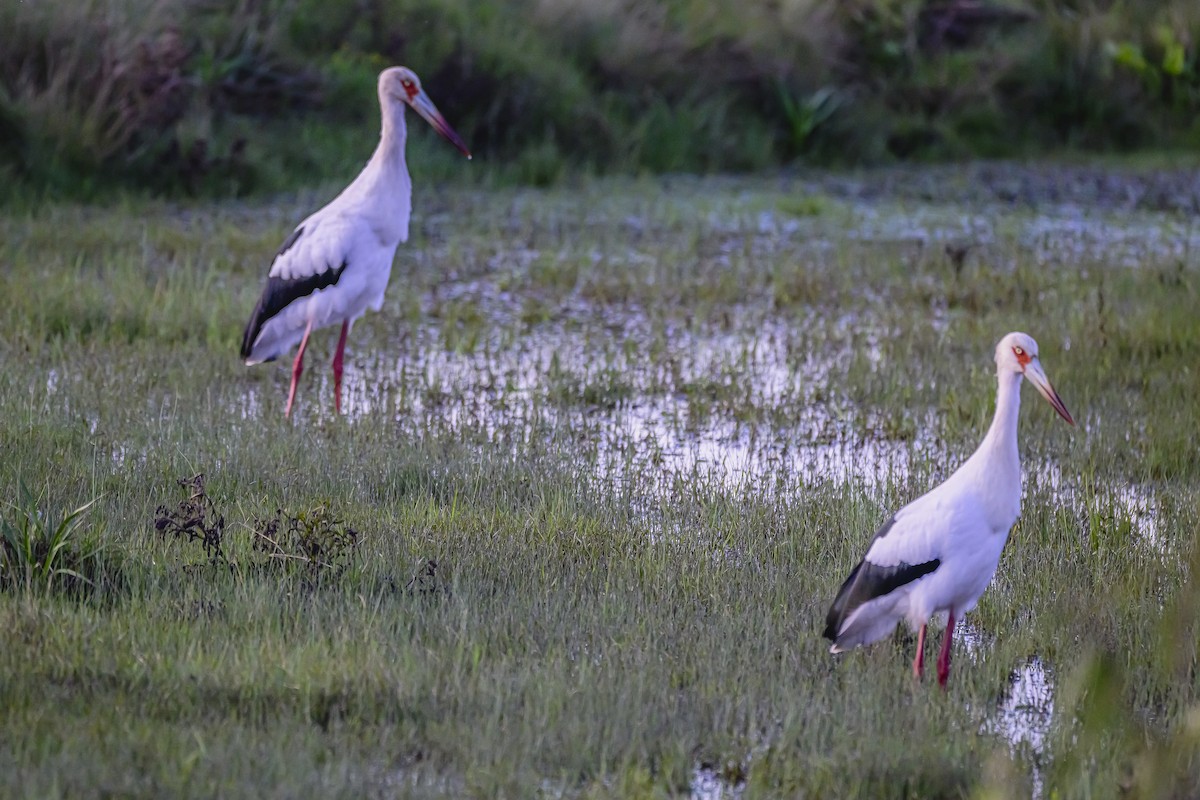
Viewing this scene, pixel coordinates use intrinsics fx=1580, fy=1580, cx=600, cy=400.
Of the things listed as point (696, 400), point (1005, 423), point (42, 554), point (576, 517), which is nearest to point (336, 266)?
point (696, 400)

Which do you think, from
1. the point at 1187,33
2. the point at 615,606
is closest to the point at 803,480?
the point at 615,606

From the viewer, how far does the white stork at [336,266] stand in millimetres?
7004

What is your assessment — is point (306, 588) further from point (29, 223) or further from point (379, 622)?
point (29, 223)

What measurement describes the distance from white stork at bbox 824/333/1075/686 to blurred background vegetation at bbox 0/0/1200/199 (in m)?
8.14

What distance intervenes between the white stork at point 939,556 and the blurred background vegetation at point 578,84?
8.14 metres

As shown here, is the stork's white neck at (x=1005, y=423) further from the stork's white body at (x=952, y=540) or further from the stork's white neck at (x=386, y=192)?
the stork's white neck at (x=386, y=192)

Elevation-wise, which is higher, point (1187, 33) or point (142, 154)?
point (1187, 33)

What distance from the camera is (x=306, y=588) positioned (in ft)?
14.8

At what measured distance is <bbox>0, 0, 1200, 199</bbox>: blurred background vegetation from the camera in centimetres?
1128

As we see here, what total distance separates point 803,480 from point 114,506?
2442 millimetres

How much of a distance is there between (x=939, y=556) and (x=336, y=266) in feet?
12.3

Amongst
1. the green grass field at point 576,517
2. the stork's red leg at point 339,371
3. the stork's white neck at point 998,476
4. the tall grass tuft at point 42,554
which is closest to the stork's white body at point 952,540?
the stork's white neck at point 998,476

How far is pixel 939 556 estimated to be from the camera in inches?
157

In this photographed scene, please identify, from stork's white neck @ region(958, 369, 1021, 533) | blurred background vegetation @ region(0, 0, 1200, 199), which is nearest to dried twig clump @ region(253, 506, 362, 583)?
stork's white neck @ region(958, 369, 1021, 533)
